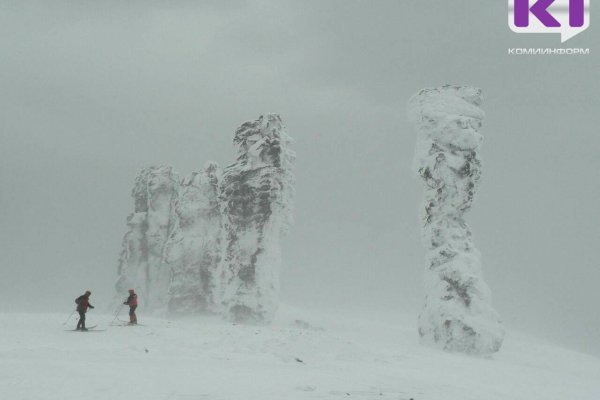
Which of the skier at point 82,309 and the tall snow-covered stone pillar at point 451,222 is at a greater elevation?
the tall snow-covered stone pillar at point 451,222

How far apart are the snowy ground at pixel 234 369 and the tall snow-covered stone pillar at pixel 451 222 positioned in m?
1.85

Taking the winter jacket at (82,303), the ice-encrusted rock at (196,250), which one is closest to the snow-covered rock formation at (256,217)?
the ice-encrusted rock at (196,250)

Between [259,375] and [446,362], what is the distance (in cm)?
1042

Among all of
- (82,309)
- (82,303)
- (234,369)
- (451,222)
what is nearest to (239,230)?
(451,222)

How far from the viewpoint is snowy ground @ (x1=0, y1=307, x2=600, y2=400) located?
1062 centimetres

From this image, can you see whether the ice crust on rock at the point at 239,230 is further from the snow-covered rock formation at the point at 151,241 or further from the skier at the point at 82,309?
the skier at the point at 82,309

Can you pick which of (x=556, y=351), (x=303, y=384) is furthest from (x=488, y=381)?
(x=556, y=351)

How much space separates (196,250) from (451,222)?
2615 cm

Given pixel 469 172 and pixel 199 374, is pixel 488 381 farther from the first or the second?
pixel 469 172

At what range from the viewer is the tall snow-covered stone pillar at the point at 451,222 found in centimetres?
2483

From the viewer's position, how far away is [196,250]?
4591 cm

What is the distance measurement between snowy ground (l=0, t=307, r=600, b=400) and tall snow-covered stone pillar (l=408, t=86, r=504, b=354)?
1.85 meters

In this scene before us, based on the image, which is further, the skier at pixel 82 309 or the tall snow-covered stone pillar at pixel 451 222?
the tall snow-covered stone pillar at pixel 451 222

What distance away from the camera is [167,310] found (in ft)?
148
